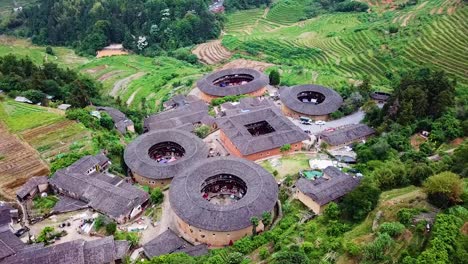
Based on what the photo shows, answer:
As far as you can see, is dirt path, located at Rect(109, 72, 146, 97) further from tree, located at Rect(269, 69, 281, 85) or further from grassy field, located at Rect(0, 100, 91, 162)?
tree, located at Rect(269, 69, 281, 85)

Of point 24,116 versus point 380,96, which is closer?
point 24,116

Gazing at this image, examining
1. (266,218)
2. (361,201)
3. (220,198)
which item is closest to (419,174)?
(361,201)

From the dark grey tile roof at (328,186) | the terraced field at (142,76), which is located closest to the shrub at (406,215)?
the dark grey tile roof at (328,186)

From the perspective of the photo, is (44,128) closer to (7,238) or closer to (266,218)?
(7,238)

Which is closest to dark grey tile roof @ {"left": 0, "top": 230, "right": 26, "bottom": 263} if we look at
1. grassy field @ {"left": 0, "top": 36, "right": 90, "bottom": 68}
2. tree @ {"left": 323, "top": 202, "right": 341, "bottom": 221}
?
tree @ {"left": 323, "top": 202, "right": 341, "bottom": 221}

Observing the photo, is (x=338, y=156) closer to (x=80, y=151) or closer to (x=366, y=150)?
(x=366, y=150)
